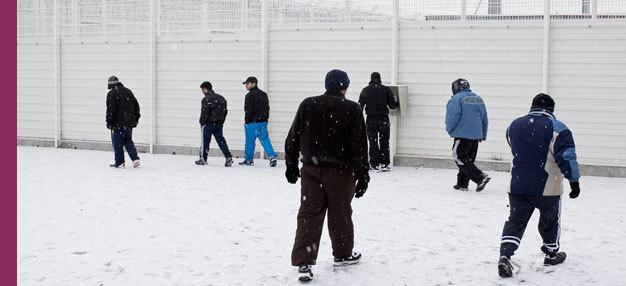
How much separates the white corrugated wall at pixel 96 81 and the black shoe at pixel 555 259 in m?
11.9

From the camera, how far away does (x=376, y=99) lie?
13414mm

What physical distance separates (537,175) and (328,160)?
174 cm

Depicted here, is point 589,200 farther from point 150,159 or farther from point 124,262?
point 150,159

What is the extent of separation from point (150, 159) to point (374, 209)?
743 centimetres

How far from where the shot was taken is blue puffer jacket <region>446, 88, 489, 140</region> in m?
10.8

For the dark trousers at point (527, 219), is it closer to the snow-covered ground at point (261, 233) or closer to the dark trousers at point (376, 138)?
the snow-covered ground at point (261, 233)

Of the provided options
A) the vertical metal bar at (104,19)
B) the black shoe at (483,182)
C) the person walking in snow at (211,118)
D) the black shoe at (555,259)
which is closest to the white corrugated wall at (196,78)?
the person walking in snow at (211,118)

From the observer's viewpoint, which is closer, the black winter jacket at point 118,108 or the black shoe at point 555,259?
the black shoe at point 555,259

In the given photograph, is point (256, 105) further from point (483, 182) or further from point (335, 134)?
point (335, 134)

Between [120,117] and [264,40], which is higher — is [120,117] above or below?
below

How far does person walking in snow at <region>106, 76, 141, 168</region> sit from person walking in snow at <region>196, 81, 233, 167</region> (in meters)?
1.33

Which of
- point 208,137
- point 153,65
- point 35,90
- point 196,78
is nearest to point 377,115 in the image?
point 208,137

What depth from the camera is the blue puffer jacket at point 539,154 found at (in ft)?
19.8

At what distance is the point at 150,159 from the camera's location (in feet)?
50.4
